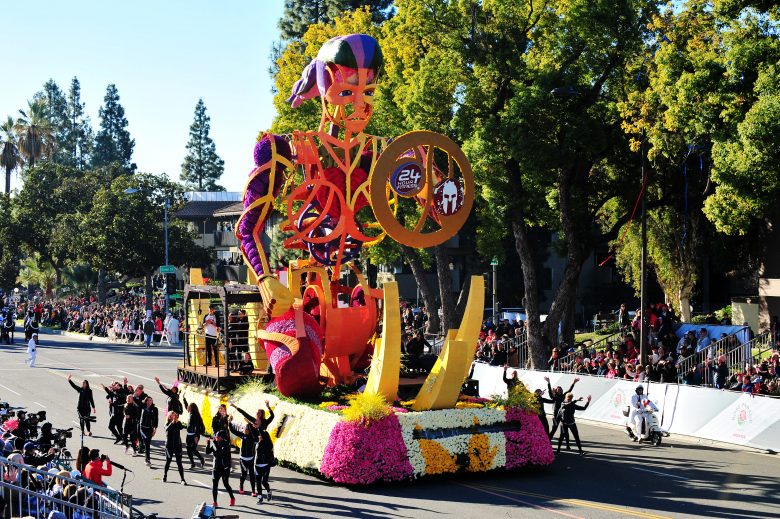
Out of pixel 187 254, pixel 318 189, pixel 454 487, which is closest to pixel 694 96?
pixel 318 189

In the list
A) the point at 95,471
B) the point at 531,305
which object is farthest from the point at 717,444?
the point at 95,471

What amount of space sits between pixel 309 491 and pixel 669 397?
33.2 feet

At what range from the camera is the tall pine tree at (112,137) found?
11900 cm

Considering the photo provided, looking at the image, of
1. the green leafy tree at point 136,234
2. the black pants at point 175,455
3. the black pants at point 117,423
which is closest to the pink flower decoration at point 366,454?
the black pants at point 175,455

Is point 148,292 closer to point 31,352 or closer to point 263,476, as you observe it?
point 31,352

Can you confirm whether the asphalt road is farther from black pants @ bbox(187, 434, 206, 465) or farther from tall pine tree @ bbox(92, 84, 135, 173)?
tall pine tree @ bbox(92, 84, 135, 173)

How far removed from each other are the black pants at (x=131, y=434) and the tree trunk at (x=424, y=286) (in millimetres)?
22131

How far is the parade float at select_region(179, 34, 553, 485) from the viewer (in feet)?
57.4

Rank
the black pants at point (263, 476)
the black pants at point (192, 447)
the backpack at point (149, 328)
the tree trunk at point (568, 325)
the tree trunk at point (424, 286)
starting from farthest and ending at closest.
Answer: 1. the backpack at point (149, 328)
2. the tree trunk at point (424, 286)
3. the tree trunk at point (568, 325)
4. the black pants at point (192, 447)
5. the black pants at point (263, 476)

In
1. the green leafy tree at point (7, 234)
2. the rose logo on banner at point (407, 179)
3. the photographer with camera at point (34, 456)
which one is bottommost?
the photographer with camera at point (34, 456)

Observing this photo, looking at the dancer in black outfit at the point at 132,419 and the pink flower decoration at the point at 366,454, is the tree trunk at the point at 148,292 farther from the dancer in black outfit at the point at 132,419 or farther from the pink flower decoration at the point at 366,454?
the pink flower decoration at the point at 366,454

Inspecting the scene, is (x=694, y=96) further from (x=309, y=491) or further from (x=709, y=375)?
(x=309, y=491)

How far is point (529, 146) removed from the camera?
97.1 ft

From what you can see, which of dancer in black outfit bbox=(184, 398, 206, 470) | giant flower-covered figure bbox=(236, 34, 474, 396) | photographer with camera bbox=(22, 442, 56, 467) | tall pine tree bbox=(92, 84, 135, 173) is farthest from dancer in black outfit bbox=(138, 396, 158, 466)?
tall pine tree bbox=(92, 84, 135, 173)
